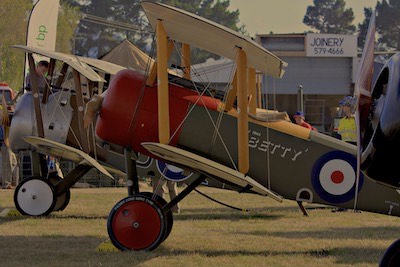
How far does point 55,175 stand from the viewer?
13.6 meters

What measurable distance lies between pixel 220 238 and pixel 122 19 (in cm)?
8619

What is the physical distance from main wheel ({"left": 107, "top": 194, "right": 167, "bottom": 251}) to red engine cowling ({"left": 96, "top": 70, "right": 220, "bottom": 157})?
0.76 m

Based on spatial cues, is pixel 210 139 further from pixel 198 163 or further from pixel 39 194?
pixel 39 194

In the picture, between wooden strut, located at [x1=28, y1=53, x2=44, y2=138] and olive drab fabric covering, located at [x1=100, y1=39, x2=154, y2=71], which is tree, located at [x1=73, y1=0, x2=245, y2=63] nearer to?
olive drab fabric covering, located at [x1=100, y1=39, x2=154, y2=71]

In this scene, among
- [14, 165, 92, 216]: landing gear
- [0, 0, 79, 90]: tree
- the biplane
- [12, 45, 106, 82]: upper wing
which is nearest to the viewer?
the biplane

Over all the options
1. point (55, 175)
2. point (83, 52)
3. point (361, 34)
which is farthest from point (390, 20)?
point (55, 175)

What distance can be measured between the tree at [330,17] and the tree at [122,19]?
1420 cm

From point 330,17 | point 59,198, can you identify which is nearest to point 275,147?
point 59,198

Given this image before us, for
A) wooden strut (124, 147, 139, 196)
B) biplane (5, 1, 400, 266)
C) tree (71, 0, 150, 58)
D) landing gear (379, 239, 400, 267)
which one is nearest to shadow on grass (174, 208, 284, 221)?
wooden strut (124, 147, 139, 196)

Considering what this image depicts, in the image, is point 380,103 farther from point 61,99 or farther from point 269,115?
point 61,99

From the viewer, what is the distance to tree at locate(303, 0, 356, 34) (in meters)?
106

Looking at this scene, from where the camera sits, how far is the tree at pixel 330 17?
348ft

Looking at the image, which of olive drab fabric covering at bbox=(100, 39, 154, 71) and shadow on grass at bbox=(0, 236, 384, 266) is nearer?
shadow on grass at bbox=(0, 236, 384, 266)

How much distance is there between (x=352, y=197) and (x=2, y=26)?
2020 inches
